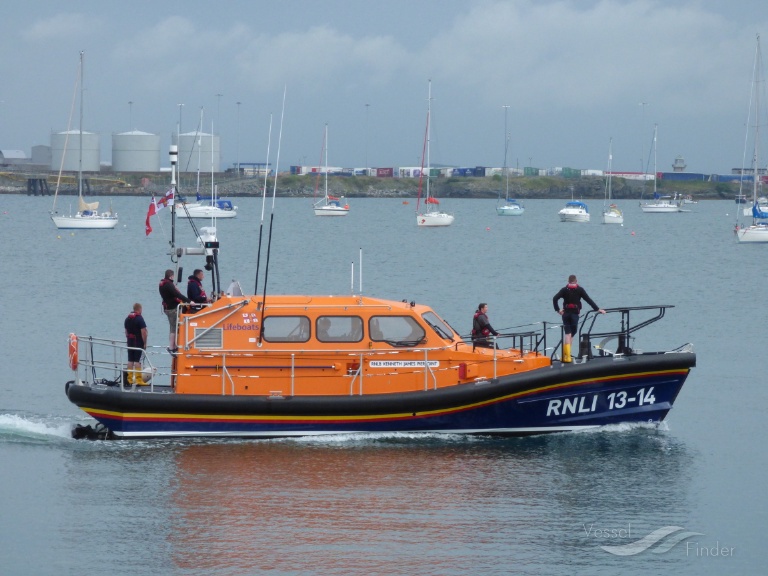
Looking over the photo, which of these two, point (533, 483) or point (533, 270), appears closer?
point (533, 483)

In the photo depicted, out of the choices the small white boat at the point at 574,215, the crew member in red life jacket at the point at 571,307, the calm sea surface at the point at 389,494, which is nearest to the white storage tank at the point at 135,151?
the small white boat at the point at 574,215

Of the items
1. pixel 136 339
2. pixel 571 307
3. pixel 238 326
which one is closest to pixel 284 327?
pixel 238 326

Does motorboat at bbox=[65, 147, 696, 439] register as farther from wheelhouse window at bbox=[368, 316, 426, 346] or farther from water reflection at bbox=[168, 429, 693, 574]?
water reflection at bbox=[168, 429, 693, 574]

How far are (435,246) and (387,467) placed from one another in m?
47.4

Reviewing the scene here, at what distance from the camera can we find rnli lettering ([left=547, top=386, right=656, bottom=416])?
16062mm

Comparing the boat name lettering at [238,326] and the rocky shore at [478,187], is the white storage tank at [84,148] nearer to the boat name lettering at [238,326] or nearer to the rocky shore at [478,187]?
the rocky shore at [478,187]

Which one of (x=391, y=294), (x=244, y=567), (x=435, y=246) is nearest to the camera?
→ (x=244, y=567)

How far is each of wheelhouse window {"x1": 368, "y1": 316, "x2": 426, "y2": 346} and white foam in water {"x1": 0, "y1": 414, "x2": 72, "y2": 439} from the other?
468 cm

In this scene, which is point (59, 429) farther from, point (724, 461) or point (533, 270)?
point (533, 270)

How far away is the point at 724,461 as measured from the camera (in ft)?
52.1

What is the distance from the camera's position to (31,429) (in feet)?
55.4

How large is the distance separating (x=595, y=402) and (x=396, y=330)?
298cm

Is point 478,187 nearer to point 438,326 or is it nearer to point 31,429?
point 438,326

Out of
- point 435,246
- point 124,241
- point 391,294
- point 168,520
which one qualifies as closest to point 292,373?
point 168,520
